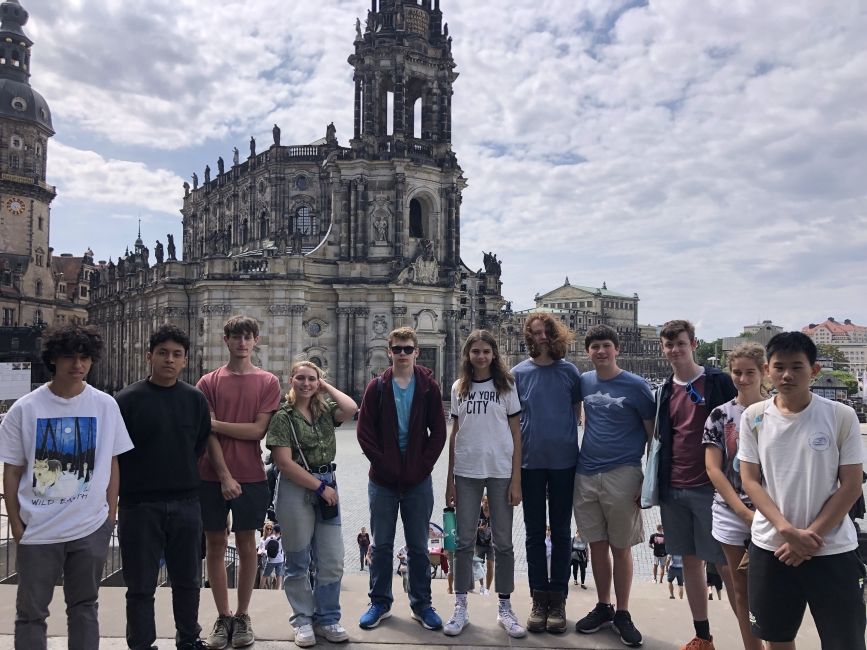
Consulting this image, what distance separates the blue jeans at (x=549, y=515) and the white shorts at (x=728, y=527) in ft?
4.22

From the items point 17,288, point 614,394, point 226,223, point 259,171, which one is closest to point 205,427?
point 614,394

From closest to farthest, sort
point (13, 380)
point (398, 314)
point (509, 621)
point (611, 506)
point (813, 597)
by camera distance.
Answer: point (813, 597), point (509, 621), point (611, 506), point (13, 380), point (398, 314)

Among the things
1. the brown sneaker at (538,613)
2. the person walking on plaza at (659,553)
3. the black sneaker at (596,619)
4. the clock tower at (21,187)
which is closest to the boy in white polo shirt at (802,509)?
the black sneaker at (596,619)

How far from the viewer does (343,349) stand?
39.2 meters

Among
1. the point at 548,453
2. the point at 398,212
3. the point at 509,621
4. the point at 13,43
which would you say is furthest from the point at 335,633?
the point at 13,43

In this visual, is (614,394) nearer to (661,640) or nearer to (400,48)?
(661,640)

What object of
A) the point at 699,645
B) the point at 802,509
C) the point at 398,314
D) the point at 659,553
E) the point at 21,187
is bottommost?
the point at 659,553

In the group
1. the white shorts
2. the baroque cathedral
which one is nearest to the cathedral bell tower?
the baroque cathedral

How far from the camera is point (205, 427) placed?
537 cm

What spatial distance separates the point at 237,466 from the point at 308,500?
686mm

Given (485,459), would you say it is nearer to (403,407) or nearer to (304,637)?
(403,407)

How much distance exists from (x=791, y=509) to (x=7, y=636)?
6.10 meters

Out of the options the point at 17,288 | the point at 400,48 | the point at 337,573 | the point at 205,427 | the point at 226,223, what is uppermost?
the point at 400,48

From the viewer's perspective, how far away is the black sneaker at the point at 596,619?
5.59 metres
